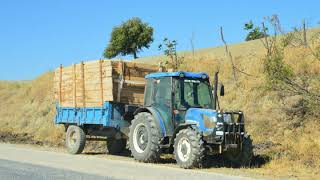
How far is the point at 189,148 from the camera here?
15180 millimetres

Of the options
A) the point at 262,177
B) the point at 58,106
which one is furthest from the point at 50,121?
the point at 262,177

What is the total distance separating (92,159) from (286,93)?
7770 millimetres

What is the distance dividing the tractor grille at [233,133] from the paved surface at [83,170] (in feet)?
4.85

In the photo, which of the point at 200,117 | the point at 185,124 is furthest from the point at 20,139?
the point at 200,117

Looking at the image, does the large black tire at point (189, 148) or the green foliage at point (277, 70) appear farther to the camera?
the green foliage at point (277, 70)

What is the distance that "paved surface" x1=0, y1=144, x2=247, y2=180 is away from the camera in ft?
43.1

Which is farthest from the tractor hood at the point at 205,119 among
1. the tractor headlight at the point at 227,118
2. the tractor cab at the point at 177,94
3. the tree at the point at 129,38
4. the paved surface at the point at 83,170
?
the tree at the point at 129,38

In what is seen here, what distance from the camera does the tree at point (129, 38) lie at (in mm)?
75000

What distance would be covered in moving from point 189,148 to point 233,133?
Result: 1321 millimetres

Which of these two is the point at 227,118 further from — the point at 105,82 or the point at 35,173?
the point at 35,173

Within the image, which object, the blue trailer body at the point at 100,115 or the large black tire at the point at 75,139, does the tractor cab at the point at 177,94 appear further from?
the large black tire at the point at 75,139

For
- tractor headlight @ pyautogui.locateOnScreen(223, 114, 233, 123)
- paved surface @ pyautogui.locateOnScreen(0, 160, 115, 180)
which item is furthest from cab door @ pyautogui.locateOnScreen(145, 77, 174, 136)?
paved surface @ pyautogui.locateOnScreen(0, 160, 115, 180)

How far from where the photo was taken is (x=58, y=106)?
841 inches

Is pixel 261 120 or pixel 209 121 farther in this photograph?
pixel 261 120
